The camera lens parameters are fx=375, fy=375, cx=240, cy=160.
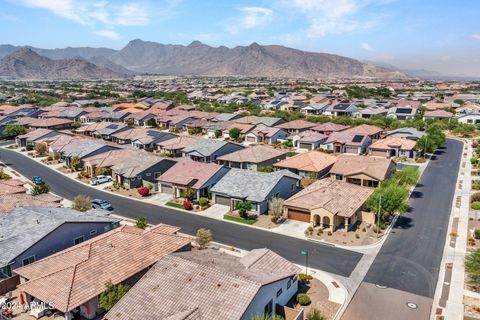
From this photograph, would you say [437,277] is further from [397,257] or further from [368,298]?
[368,298]

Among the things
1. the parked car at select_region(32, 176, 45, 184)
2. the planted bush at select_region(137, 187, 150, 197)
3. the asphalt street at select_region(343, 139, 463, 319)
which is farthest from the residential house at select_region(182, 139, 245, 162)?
the asphalt street at select_region(343, 139, 463, 319)

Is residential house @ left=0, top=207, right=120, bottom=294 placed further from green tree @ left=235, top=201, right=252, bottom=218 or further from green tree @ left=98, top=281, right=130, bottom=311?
green tree @ left=235, top=201, right=252, bottom=218

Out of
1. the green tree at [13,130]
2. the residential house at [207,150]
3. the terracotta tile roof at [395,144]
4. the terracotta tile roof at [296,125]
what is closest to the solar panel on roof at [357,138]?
the terracotta tile roof at [395,144]

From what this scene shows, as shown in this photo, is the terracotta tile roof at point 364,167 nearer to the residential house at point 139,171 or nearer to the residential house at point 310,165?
the residential house at point 310,165

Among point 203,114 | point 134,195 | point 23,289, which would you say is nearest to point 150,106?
point 203,114

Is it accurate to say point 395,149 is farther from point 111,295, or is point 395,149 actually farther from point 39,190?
point 111,295
